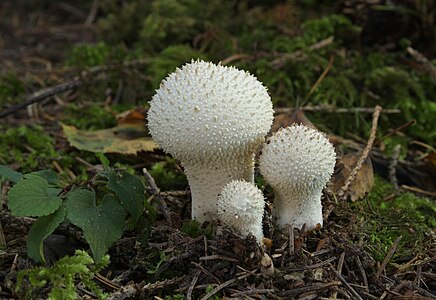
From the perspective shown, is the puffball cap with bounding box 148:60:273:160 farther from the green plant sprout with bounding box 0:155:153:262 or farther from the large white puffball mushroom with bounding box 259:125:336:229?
the green plant sprout with bounding box 0:155:153:262

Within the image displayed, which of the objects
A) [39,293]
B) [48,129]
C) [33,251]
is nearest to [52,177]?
[33,251]

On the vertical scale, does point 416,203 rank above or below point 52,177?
below

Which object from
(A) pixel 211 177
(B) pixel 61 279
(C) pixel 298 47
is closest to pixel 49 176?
(B) pixel 61 279

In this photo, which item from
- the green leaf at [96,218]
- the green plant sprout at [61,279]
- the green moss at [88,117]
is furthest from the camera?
the green moss at [88,117]

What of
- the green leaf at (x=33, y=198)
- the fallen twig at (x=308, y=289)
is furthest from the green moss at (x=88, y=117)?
the fallen twig at (x=308, y=289)

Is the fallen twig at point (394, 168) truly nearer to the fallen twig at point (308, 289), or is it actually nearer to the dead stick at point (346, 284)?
the dead stick at point (346, 284)

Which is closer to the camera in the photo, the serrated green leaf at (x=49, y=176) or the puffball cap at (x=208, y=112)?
the puffball cap at (x=208, y=112)

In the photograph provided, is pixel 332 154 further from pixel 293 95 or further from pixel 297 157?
pixel 293 95
